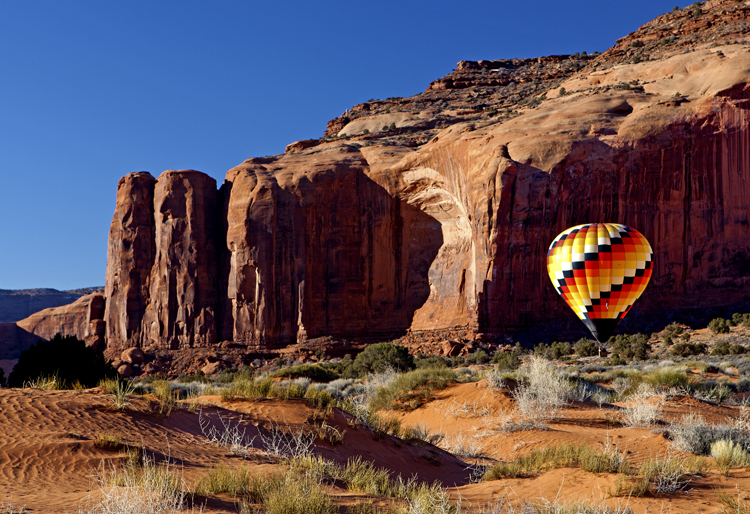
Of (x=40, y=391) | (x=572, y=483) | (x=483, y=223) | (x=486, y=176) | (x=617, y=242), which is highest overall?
(x=486, y=176)

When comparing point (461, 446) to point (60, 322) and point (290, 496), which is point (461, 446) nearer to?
point (290, 496)

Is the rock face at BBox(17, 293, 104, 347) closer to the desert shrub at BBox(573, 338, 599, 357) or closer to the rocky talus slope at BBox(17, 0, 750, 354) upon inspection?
the rocky talus slope at BBox(17, 0, 750, 354)

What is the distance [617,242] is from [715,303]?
1807 centimetres

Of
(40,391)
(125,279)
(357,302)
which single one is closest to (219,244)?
(125,279)

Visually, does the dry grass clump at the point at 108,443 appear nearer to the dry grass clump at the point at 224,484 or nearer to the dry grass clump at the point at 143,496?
the dry grass clump at the point at 143,496

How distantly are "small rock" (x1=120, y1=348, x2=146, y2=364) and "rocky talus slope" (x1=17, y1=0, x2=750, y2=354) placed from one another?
1576 mm

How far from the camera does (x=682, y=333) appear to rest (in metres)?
32.2

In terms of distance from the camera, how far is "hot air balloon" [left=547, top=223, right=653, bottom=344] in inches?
827

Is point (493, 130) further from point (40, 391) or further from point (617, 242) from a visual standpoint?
point (40, 391)

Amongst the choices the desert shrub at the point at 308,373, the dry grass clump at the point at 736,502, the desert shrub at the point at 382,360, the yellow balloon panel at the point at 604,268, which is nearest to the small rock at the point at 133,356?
the desert shrub at the point at 382,360

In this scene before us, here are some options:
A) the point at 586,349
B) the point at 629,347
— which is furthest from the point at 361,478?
the point at 586,349

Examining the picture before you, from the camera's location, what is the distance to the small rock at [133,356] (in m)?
43.1

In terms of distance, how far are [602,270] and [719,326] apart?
1353cm

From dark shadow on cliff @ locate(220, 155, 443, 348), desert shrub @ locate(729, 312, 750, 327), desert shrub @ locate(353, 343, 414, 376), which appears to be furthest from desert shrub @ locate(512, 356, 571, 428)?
dark shadow on cliff @ locate(220, 155, 443, 348)
